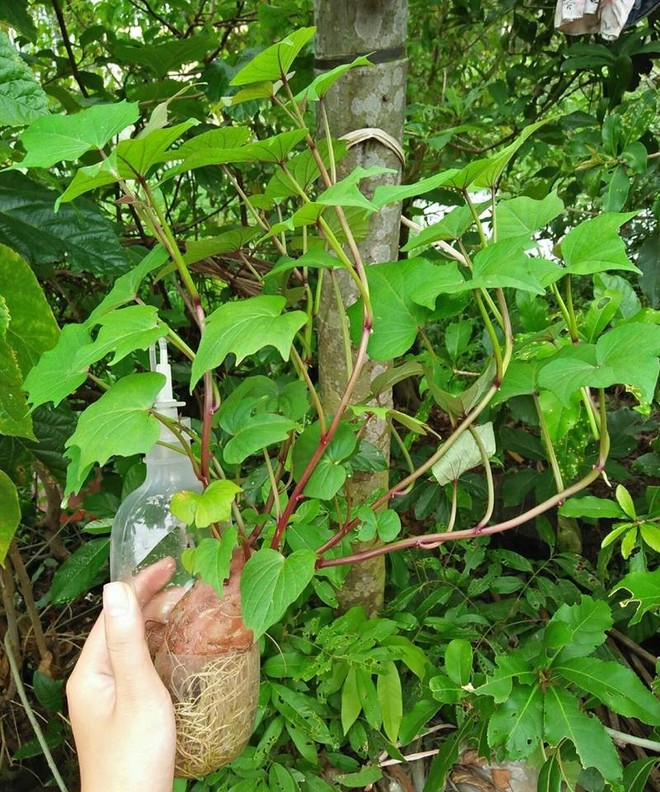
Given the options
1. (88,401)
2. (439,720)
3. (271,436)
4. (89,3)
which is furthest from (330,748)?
(89,3)

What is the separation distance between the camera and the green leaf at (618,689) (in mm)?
725

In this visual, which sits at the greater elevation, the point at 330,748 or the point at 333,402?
the point at 333,402

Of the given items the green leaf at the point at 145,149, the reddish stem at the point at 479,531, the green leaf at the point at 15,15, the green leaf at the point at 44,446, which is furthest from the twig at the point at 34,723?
the green leaf at the point at 15,15

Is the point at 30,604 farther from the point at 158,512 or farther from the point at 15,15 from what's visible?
the point at 15,15

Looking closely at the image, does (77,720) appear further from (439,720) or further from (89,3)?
(89,3)

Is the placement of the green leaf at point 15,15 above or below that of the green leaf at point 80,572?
above

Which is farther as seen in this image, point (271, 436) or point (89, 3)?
point (89, 3)

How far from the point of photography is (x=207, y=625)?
1.96 ft

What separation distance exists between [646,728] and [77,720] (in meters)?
0.97

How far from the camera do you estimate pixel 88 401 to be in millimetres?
1374

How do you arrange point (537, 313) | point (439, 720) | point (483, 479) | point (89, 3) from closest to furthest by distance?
point (537, 313) < point (439, 720) < point (483, 479) < point (89, 3)

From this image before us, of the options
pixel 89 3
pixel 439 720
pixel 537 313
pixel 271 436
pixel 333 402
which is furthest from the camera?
pixel 89 3

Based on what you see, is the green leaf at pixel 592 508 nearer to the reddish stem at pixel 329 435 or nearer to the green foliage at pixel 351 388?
the green foliage at pixel 351 388

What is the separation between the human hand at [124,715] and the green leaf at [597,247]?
466 millimetres
